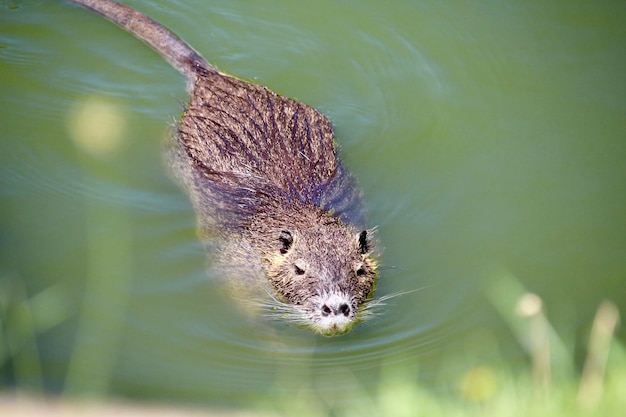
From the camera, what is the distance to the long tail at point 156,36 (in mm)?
5824

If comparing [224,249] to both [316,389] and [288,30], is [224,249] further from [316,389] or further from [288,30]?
[288,30]

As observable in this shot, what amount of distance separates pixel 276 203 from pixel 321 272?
686 millimetres

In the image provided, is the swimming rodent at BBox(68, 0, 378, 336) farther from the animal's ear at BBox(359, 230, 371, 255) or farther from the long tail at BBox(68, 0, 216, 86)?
the long tail at BBox(68, 0, 216, 86)

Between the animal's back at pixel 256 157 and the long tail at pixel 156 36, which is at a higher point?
the long tail at pixel 156 36

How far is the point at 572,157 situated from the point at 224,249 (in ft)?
8.88

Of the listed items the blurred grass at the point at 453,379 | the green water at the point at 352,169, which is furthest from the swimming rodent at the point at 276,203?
the blurred grass at the point at 453,379

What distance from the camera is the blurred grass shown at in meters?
2.95

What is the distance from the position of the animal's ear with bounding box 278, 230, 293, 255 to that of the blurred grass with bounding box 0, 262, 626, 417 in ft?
2.58

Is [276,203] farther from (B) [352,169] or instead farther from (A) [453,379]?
(A) [453,379]

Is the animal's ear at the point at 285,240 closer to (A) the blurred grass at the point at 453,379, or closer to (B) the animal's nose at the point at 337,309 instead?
(B) the animal's nose at the point at 337,309

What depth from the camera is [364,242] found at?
15.0ft

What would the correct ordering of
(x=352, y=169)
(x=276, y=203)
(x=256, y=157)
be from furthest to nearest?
(x=352, y=169), (x=256, y=157), (x=276, y=203)

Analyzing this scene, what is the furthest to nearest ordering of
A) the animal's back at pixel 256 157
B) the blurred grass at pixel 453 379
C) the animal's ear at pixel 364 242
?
the animal's back at pixel 256 157, the animal's ear at pixel 364 242, the blurred grass at pixel 453 379

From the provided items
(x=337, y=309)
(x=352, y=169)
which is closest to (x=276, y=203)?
A: (x=352, y=169)
